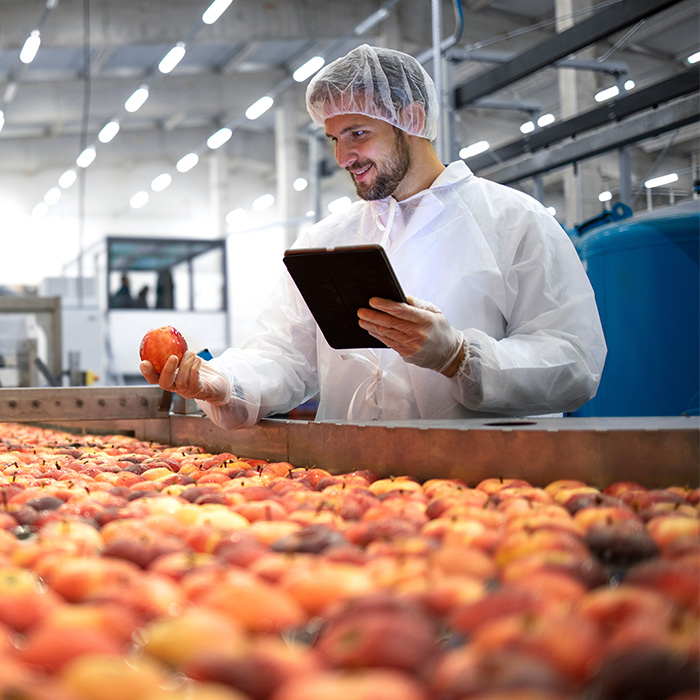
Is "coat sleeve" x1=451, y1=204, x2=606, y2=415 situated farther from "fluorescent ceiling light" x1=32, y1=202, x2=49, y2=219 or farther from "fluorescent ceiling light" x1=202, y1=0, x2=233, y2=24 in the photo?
"fluorescent ceiling light" x1=32, y1=202, x2=49, y2=219

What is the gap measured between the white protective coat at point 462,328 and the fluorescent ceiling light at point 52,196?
2085 cm

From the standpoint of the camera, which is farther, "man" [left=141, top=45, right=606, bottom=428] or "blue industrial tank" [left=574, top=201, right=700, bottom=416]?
"blue industrial tank" [left=574, top=201, right=700, bottom=416]

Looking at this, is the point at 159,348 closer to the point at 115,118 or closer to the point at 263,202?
the point at 115,118

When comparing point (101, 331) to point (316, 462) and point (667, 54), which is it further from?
point (667, 54)

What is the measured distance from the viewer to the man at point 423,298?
2.41 meters

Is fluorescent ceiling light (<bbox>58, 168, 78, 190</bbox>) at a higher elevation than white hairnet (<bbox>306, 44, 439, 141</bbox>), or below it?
higher

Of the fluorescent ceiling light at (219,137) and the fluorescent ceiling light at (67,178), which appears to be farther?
the fluorescent ceiling light at (67,178)

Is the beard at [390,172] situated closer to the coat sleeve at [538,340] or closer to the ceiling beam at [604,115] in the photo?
the coat sleeve at [538,340]

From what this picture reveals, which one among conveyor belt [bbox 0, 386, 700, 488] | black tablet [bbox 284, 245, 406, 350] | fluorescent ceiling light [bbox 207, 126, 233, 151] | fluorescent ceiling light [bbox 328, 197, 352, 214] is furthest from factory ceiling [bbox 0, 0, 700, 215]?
conveyor belt [bbox 0, 386, 700, 488]

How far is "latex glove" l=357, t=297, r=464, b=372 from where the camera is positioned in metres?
2.01

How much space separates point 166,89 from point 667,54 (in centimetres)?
989

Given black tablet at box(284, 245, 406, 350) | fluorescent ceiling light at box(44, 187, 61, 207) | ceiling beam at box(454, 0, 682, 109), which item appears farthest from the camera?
fluorescent ceiling light at box(44, 187, 61, 207)

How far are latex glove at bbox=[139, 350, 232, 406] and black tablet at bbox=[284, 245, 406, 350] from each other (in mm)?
444

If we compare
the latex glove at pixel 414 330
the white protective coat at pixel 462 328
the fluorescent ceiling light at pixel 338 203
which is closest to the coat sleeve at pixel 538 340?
the white protective coat at pixel 462 328
